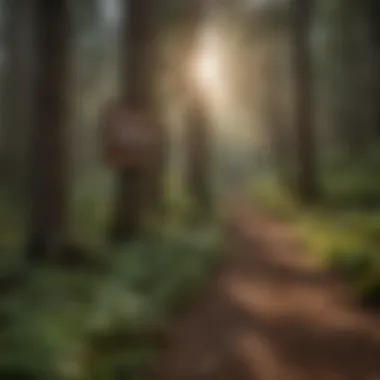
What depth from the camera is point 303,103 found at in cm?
1309

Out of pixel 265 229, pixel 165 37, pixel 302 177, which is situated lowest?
pixel 265 229

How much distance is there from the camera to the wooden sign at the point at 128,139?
7426 mm

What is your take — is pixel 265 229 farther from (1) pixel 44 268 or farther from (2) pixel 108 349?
(2) pixel 108 349

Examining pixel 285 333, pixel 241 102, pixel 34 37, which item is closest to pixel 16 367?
pixel 285 333

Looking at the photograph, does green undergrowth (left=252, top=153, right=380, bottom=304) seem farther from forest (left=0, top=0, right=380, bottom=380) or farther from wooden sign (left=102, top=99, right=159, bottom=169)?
wooden sign (left=102, top=99, right=159, bottom=169)

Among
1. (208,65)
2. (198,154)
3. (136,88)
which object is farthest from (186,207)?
(136,88)

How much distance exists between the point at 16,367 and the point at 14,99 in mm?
11140

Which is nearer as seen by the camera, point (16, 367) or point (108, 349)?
point (16, 367)

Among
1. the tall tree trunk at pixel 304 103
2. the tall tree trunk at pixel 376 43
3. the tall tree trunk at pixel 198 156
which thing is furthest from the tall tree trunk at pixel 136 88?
the tall tree trunk at pixel 198 156

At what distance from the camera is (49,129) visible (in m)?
7.36

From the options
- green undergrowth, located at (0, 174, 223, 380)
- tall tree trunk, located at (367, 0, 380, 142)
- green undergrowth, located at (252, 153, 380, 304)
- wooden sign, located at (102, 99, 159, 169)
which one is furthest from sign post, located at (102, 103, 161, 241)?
tall tree trunk, located at (367, 0, 380, 142)

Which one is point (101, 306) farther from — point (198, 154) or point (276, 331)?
point (198, 154)

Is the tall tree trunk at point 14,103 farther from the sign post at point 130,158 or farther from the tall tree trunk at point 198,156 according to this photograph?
the sign post at point 130,158

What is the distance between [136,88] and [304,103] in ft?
17.3
